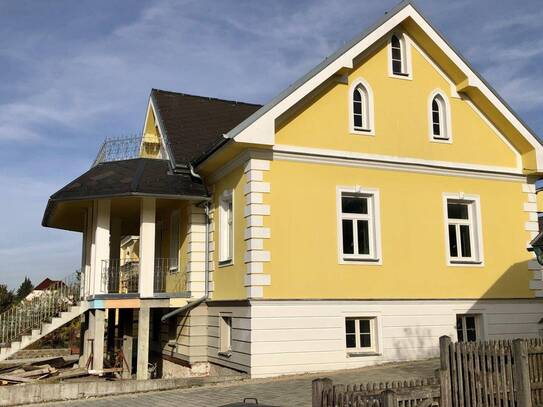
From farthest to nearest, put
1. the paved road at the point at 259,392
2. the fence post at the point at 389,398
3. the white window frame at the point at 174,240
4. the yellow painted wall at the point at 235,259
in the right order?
A: the white window frame at the point at 174,240 → the yellow painted wall at the point at 235,259 → the paved road at the point at 259,392 → the fence post at the point at 389,398

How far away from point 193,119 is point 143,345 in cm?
793

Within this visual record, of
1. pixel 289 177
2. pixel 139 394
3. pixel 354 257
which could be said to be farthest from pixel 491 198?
pixel 139 394

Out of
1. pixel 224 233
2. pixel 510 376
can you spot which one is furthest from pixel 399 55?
pixel 510 376

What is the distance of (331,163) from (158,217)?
26.5ft

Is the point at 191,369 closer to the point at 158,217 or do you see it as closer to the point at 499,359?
the point at 158,217

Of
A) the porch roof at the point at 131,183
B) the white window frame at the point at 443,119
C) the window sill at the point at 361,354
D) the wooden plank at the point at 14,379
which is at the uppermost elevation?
the white window frame at the point at 443,119

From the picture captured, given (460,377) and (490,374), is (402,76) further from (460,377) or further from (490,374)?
(460,377)

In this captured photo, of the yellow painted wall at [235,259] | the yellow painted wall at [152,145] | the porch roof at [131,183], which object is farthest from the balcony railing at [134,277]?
the yellow painted wall at [152,145]

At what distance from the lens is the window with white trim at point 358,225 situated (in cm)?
1492

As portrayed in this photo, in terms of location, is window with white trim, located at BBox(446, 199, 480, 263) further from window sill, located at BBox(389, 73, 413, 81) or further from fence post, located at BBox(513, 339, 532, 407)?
fence post, located at BBox(513, 339, 532, 407)

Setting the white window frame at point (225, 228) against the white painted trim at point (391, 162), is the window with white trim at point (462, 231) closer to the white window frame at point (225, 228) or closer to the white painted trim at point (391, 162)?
the white painted trim at point (391, 162)

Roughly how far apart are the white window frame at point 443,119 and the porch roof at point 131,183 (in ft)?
20.8

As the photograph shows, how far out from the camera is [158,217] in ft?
68.4

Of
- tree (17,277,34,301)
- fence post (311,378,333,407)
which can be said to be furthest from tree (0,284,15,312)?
fence post (311,378,333,407)
